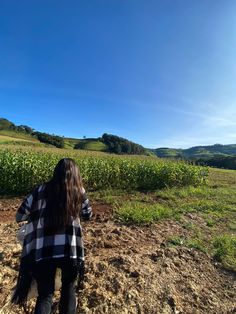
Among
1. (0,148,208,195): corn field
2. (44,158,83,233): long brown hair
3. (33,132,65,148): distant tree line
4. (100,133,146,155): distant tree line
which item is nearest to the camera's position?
(44,158,83,233): long brown hair

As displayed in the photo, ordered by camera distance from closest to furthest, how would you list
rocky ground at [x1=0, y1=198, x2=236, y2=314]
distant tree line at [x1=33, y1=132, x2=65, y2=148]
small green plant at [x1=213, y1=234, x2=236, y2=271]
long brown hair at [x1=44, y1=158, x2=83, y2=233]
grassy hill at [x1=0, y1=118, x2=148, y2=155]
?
long brown hair at [x1=44, y1=158, x2=83, y2=233] → rocky ground at [x1=0, y1=198, x2=236, y2=314] → small green plant at [x1=213, y1=234, x2=236, y2=271] → grassy hill at [x1=0, y1=118, x2=148, y2=155] → distant tree line at [x1=33, y1=132, x2=65, y2=148]

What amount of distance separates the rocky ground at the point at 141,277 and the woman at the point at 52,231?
928 millimetres

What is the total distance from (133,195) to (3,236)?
654 centimetres

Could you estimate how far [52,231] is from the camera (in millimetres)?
2818

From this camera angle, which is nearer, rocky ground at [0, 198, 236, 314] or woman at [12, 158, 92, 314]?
woman at [12, 158, 92, 314]

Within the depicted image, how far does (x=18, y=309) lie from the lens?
348 cm

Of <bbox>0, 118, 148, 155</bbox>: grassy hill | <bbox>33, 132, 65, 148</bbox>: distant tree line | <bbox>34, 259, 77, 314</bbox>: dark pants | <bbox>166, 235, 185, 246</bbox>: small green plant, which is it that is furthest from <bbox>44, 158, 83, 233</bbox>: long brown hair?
<bbox>33, 132, 65, 148</bbox>: distant tree line

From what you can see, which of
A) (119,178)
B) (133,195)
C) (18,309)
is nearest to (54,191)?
(18,309)

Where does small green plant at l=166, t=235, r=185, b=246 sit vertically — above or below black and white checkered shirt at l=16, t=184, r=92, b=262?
below

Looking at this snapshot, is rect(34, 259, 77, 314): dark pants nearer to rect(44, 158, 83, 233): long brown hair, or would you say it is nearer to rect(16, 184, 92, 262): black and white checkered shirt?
rect(16, 184, 92, 262): black and white checkered shirt

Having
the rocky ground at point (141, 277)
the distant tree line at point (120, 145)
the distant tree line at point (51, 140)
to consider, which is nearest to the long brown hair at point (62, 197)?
the rocky ground at point (141, 277)

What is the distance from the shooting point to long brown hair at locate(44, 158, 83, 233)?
9.01 ft

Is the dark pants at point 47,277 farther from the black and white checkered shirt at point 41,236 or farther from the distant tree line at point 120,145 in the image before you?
the distant tree line at point 120,145

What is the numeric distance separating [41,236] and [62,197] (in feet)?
1.55
